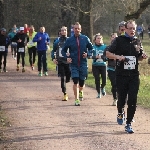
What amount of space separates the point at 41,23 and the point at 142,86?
119 ft

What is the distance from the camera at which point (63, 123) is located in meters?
9.62

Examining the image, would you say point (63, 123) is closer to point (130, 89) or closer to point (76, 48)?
point (130, 89)

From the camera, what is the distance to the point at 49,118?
10.2m


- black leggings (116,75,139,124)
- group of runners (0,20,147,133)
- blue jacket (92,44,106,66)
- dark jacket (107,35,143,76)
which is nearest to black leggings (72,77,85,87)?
group of runners (0,20,147,133)

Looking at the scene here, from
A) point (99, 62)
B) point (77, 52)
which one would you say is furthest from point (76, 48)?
point (99, 62)

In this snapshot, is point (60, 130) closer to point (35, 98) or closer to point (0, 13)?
point (35, 98)

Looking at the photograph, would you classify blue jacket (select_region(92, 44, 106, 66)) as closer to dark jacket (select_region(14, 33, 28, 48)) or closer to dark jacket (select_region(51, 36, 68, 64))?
dark jacket (select_region(51, 36, 68, 64))

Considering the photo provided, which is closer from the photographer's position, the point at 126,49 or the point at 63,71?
the point at 126,49

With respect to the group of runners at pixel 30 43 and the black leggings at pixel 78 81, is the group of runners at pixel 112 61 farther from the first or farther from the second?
the group of runners at pixel 30 43

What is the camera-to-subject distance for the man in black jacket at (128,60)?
8.61 meters

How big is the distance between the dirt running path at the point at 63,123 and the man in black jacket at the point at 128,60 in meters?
0.63

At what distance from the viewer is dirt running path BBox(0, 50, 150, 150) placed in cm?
792

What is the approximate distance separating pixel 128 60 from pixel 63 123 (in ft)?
6.56

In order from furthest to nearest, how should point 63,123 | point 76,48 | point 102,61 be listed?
point 102,61, point 76,48, point 63,123
